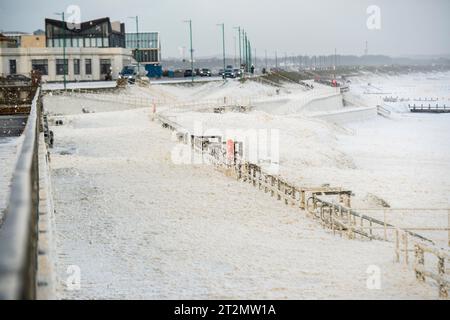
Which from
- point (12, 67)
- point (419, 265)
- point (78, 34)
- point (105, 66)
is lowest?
point (419, 265)

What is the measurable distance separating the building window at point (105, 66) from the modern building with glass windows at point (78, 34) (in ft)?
22.5

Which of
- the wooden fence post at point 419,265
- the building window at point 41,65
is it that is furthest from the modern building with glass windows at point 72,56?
the wooden fence post at point 419,265

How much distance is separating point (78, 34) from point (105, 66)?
839cm

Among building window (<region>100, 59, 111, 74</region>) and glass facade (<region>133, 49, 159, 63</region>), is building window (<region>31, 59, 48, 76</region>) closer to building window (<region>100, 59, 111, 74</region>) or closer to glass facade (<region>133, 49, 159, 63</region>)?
building window (<region>100, 59, 111, 74</region>)

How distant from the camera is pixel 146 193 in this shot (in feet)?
59.4

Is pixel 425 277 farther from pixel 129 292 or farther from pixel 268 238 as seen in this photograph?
pixel 129 292

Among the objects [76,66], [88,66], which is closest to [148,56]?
[88,66]

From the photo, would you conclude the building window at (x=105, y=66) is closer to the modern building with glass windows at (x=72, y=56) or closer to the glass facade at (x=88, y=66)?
the modern building with glass windows at (x=72, y=56)

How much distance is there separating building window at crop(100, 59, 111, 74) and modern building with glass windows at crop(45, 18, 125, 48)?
22.5ft

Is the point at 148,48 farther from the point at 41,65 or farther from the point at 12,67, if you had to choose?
the point at 12,67

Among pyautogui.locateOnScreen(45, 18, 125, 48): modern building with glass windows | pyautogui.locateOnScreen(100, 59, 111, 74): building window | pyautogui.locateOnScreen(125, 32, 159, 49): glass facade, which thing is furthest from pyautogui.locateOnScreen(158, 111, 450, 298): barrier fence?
pyautogui.locateOnScreen(125, 32, 159, 49): glass facade

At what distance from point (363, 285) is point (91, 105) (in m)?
39.0

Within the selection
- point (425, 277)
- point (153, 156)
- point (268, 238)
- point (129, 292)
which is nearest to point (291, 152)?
point (153, 156)

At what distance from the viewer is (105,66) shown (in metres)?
69.1
